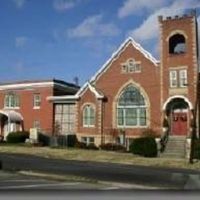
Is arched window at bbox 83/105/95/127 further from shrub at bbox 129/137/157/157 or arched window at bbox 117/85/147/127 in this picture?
shrub at bbox 129/137/157/157

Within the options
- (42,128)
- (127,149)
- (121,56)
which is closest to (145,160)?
(127,149)

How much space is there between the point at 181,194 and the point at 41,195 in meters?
0.81

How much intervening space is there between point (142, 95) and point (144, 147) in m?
5.36

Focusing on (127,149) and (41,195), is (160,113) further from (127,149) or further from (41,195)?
(41,195)

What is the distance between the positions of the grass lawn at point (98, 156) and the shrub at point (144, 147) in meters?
0.25

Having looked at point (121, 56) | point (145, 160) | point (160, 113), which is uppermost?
point (121, 56)

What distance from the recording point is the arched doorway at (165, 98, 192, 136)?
23200 mm

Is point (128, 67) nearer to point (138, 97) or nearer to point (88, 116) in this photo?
point (138, 97)

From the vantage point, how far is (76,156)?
2055cm

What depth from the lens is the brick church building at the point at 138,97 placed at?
24188 mm

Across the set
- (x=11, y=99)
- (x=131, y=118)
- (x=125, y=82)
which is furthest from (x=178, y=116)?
(x=11, y=99)

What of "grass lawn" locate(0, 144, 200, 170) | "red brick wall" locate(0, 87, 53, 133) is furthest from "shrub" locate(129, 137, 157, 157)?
"red brick wall" locate(0, 87, 53, 133)

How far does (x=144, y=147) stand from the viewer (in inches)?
817

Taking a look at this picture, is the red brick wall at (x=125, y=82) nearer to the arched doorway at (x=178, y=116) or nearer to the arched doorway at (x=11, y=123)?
the arched doorway at (x=178, y=116)
